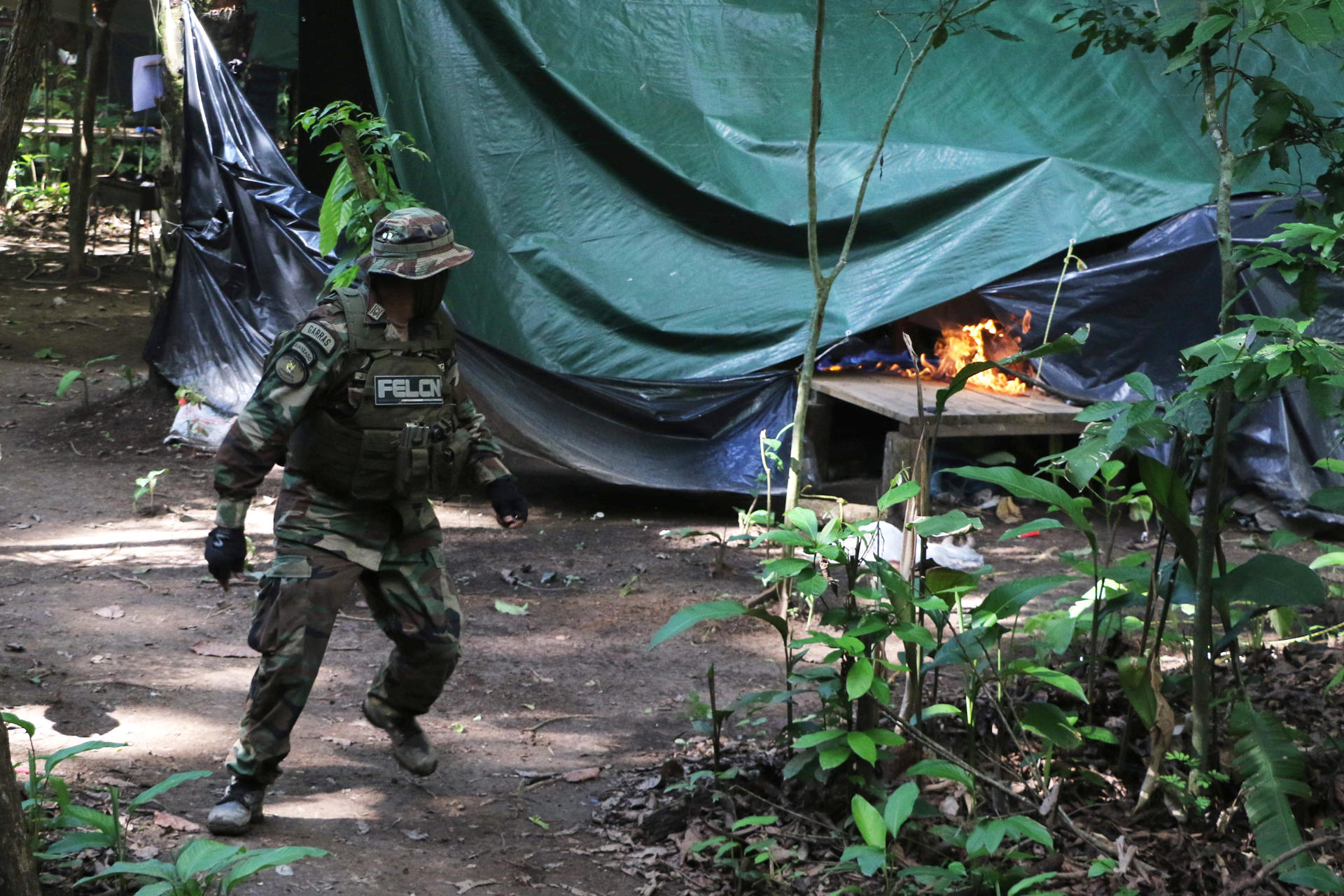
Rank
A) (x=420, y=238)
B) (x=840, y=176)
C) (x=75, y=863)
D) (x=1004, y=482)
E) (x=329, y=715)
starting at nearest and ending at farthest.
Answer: (x=75, y=863) → (x=1004, y=482) → (x=420, y=238) → (x=329, y=715) → (x=840, y=176)

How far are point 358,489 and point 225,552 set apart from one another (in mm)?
394

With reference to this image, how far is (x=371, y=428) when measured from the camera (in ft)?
11.5

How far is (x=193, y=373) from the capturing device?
8094 millimetres

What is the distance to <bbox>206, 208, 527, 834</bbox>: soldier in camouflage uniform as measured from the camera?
11.0 ft

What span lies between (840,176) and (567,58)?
5.80 feet

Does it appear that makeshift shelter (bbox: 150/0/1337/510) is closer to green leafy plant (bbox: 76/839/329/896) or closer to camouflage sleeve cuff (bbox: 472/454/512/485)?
camouflage sleeve cuff (bbox: 472/454/512/485)

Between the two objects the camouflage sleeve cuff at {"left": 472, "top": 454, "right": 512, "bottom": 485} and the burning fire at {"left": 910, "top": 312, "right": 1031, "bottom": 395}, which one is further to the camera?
the burning fire at {"left": 910, "top": 312, "right": 1031, "bottom": 395}

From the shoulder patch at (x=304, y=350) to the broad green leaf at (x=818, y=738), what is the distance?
5.49 feet

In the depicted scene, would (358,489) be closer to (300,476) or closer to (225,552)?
(300,476)

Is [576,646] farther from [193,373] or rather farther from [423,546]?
[193,373]

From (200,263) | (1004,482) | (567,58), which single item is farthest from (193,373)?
(1004,482)

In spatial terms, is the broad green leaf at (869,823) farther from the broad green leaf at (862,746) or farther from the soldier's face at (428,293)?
the soldier's face at (428,293)

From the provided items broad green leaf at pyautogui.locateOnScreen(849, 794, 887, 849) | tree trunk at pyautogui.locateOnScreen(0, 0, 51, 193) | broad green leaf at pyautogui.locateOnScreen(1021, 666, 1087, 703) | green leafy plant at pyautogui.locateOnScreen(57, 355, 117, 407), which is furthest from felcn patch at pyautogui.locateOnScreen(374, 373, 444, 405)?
green leafy plant at pyautogui.locateOnScreen(57, 355, 117, 407)

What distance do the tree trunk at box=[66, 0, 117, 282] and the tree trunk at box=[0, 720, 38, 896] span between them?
983 centimetres
